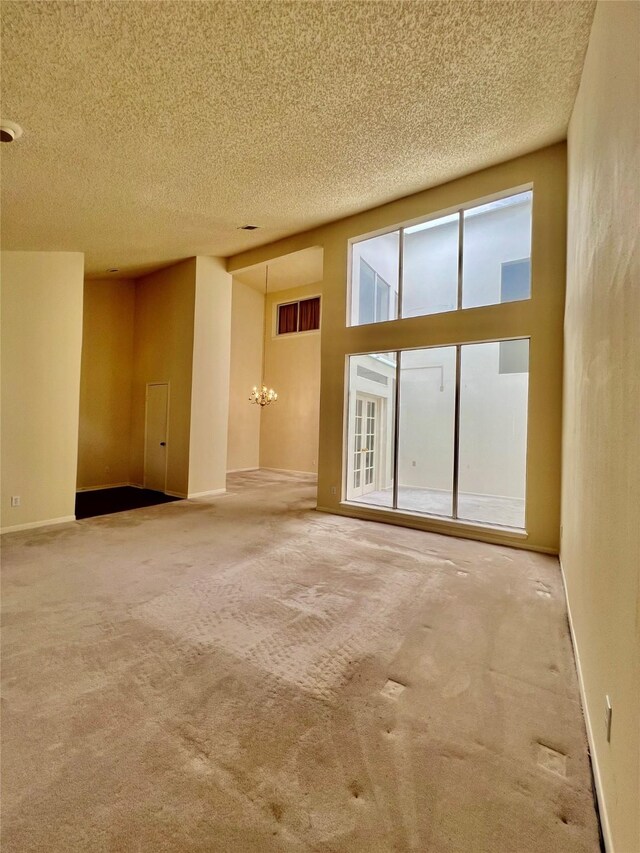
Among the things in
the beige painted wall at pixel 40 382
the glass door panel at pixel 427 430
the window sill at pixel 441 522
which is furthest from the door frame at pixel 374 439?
the beige painted wall at pixel 40 382

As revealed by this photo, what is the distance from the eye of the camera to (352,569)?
3727 mm

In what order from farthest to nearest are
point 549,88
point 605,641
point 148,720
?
point 549,88 < point 148,720 < point 605,641

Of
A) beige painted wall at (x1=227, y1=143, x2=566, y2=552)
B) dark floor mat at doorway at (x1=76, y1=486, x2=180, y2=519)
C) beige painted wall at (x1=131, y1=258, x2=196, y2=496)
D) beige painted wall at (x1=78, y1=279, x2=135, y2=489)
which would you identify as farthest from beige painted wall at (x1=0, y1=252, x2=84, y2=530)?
beige painted wall at (x1=227, y1=143, x2=566, y2=552)

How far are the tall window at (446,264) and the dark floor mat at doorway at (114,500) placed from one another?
4.68 meters

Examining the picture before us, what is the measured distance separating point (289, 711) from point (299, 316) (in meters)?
9.91

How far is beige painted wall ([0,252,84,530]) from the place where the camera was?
15.5 feet

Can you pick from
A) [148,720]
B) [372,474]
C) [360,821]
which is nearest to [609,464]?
[360,821]

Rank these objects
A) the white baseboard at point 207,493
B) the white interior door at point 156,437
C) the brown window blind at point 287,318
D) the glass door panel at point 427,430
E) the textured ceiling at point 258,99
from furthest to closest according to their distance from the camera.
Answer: the brown window blind at point 287,318
the white interior door at point 156,437
the white baseboard at point 207,493
the glass door panel at point 427,430
the textured ceiling at point 258,99

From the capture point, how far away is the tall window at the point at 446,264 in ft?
15.5

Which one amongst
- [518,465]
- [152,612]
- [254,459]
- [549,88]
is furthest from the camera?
[254,459]

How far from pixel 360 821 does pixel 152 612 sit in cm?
203

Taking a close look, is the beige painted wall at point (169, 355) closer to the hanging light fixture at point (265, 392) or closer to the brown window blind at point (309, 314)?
the hanging light fixture at point (265, 392)

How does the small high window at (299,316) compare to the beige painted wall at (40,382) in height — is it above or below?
above

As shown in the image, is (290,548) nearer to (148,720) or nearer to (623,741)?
(148,720)
